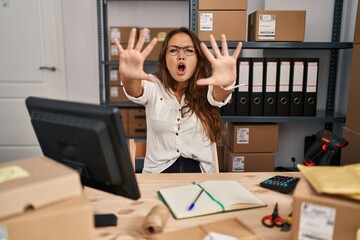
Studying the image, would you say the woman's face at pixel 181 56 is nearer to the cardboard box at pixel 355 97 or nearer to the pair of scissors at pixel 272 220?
the pair of scissors at pixel 272 220

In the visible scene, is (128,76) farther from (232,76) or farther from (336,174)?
(336,174)

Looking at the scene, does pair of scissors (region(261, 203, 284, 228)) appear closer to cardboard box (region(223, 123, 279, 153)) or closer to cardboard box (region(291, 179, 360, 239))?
cardboard box (region(291, 179, 360, 239))

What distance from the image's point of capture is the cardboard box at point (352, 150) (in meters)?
1.84

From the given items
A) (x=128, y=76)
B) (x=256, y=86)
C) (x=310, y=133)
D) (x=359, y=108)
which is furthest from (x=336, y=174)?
(x=310, y=133)

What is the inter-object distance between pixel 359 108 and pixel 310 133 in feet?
3.16

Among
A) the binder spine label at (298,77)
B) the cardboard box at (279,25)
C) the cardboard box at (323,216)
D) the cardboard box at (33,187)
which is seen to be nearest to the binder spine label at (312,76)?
the binder spine label at (298,77)

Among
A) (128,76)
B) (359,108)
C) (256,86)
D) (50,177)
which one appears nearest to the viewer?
(50,177)

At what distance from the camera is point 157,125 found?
1550 millimetres

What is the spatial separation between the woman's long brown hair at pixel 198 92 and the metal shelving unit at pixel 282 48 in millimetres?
740

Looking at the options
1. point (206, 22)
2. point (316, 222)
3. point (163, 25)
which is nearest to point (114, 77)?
point (163, 25)

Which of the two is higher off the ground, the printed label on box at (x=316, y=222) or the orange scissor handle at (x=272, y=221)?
the printed label on box at (x=316, y=222)

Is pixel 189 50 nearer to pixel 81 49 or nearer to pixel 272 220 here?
pixel 272 220

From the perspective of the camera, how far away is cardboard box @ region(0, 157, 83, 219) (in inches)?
23.6

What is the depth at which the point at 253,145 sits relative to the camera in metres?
2.37
